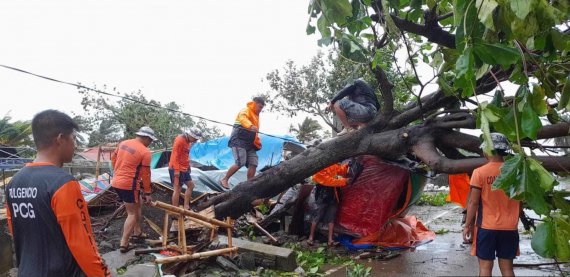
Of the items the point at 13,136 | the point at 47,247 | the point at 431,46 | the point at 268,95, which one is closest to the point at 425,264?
the point at 431,46

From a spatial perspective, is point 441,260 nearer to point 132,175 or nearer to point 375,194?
point 375,194

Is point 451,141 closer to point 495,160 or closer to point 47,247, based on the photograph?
point 495,160

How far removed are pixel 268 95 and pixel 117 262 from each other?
1637 centimetres

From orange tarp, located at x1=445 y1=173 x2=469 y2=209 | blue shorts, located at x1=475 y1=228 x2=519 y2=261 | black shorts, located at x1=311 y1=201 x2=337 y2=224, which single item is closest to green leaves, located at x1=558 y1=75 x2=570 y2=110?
blue shorts, located at x1=475 y1=228 x2=519 y2=261

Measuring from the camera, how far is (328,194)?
6.83 metres

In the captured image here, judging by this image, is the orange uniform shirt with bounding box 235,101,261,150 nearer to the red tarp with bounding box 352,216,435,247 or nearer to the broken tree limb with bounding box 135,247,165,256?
the red tarp with bounding box 352,216,435,247

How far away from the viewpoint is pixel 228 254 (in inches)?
204

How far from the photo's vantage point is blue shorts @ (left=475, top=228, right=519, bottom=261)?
372 cm

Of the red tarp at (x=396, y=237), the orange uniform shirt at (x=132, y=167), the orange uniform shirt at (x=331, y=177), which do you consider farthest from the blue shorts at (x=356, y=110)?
the orange uniform shirt at (x=132, y=167)

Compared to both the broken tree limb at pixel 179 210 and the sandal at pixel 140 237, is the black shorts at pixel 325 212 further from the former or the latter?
the sandal at pixel 140 237

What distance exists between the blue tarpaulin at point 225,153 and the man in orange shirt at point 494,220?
24.4 feet

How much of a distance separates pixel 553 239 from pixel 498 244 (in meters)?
1.62

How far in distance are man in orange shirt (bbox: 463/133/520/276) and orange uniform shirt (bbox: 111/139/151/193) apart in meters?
4.25

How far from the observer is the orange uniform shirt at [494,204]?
371 centimetres
